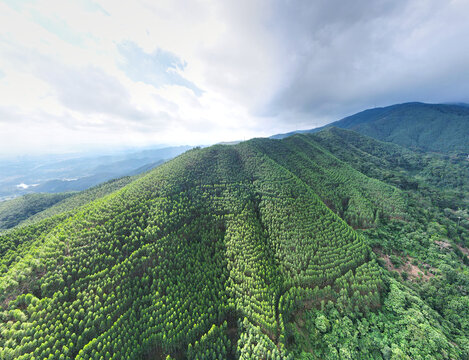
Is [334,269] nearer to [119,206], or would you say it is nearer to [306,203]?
[306,203]

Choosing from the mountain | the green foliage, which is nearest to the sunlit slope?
the mountain

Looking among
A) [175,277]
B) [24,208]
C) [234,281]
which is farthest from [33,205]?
[234,281]

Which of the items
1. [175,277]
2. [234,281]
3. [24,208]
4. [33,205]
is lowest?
[234,281]

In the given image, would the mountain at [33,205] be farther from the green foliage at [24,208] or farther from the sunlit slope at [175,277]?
the sunlit slope at [175,277]

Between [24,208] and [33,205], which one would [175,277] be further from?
[24,208]

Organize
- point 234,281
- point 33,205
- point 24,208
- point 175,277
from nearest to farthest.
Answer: point 175,277, point 234,281, point 24,208, point 33,205

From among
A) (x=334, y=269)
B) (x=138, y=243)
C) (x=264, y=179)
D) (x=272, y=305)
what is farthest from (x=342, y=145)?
(x=138, y=243)
